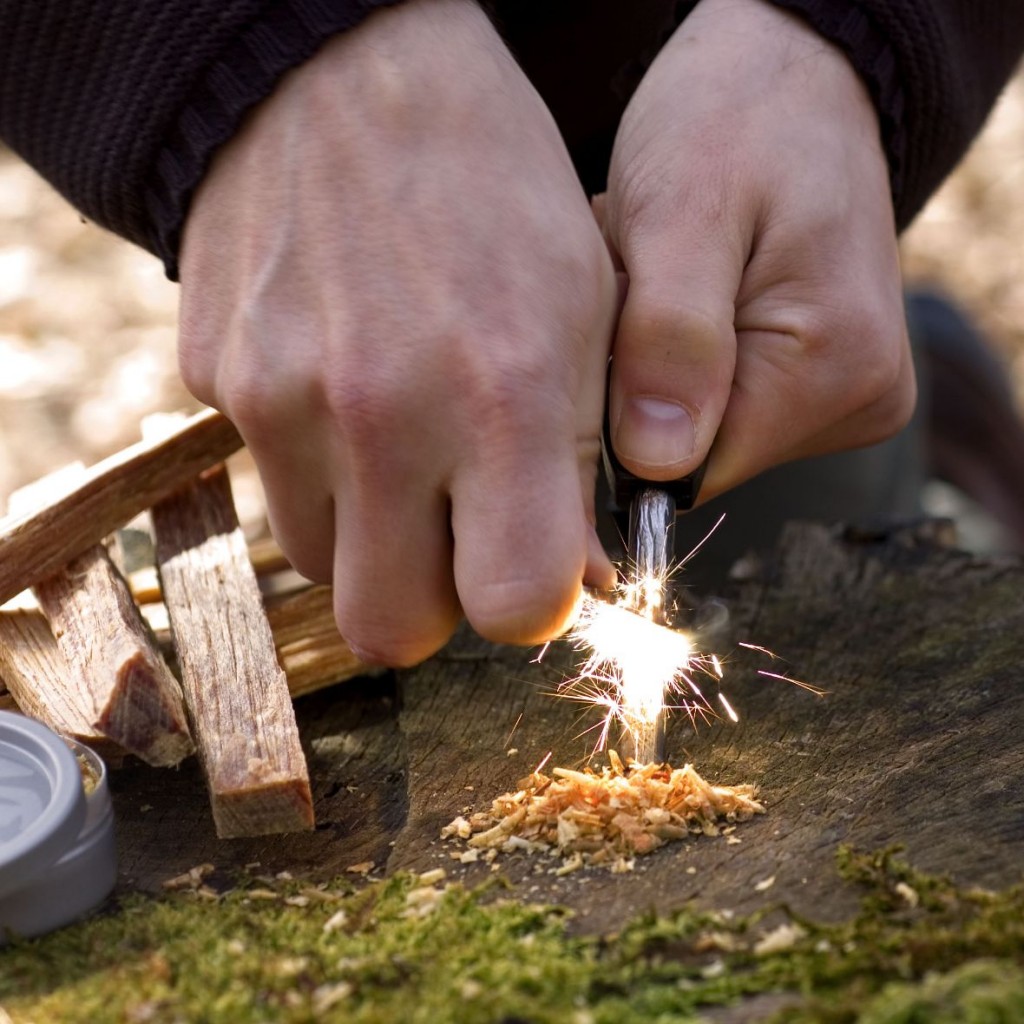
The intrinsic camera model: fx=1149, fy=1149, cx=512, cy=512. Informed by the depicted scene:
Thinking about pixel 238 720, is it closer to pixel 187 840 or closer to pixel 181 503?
pixel 187 840

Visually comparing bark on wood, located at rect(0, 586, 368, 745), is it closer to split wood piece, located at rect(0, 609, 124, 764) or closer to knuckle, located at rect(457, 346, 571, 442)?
split wood piece, located at rect(0, 609, 124, 764)

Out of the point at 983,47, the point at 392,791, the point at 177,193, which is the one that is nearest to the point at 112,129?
the point at 177,193

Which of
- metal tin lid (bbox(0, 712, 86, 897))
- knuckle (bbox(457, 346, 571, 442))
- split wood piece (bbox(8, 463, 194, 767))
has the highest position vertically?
knuckle (bbox(457, 346, 571, 442))

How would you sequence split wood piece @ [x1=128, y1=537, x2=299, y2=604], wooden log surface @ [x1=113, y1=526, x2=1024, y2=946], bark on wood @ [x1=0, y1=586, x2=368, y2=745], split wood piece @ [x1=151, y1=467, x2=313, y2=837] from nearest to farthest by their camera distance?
wooden log surface @ [x1=113, y1=526, x2=1024, y2=946] → split wood piece @ [x1=151, y1=467, x2=313, y2=837] → bark on wood @ [x1=0, y1=586, x2=368, y2=745] → split wood piece @ [x1=128, y1=537, x2=299, y2=604]

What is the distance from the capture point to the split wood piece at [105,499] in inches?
85.9

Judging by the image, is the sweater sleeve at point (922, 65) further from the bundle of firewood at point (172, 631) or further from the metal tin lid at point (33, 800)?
the metal tin lid at point (33, 800)

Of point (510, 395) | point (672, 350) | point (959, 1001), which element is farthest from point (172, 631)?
point (959, 1001)

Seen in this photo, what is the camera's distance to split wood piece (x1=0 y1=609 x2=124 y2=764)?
73.9 inches

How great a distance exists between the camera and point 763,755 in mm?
2008

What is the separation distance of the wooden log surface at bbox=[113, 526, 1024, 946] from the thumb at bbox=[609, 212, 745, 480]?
0.56 m

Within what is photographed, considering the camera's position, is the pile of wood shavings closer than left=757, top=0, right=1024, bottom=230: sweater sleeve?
Yes

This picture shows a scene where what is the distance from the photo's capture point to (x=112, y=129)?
6.20ft

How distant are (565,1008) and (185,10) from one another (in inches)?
59.7

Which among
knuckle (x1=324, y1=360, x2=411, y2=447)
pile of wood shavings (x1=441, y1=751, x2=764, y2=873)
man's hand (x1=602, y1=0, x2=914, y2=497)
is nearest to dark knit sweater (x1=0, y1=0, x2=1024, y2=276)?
man's hand (x1=602, y1=0, x2=914, y2=497)
